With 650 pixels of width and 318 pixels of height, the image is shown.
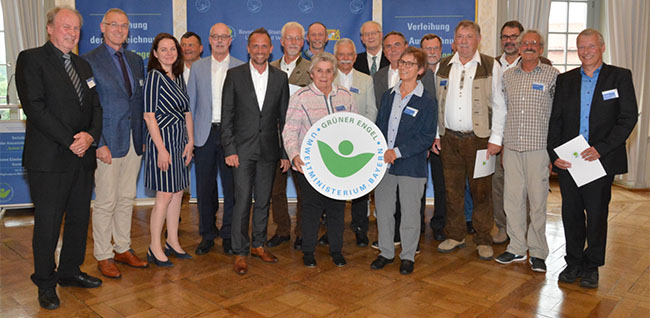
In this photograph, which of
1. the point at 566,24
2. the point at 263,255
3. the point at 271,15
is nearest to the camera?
the point at 263,255

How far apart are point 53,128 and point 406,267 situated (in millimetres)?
2409

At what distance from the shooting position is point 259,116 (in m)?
3.55

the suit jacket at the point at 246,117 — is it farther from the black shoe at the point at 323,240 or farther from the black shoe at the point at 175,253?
the black shoe at the point at 323,240

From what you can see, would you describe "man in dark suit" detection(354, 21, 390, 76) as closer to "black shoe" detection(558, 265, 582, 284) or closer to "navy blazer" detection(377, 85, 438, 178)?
"navy blazer" detection(377, 85, 438, 178)

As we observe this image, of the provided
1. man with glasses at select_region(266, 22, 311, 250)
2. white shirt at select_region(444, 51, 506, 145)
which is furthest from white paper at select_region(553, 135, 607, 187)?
man with glasses at select_region(266, 22, 311, 250)

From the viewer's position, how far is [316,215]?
12.1 ft

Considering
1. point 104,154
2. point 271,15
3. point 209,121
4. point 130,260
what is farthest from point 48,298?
point 271,15

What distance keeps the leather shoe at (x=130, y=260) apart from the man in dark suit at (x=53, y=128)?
63 cm

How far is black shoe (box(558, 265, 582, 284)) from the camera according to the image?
3410 mm

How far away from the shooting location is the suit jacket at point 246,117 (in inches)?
139

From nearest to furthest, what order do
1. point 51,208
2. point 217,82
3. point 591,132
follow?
point 51,208 → point 591,132 → point 217,82

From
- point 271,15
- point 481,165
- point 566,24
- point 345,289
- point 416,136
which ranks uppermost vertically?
point 566,24

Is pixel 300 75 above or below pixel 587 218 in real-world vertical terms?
above

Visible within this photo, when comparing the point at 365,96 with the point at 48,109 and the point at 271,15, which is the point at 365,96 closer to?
the point at 48,109
